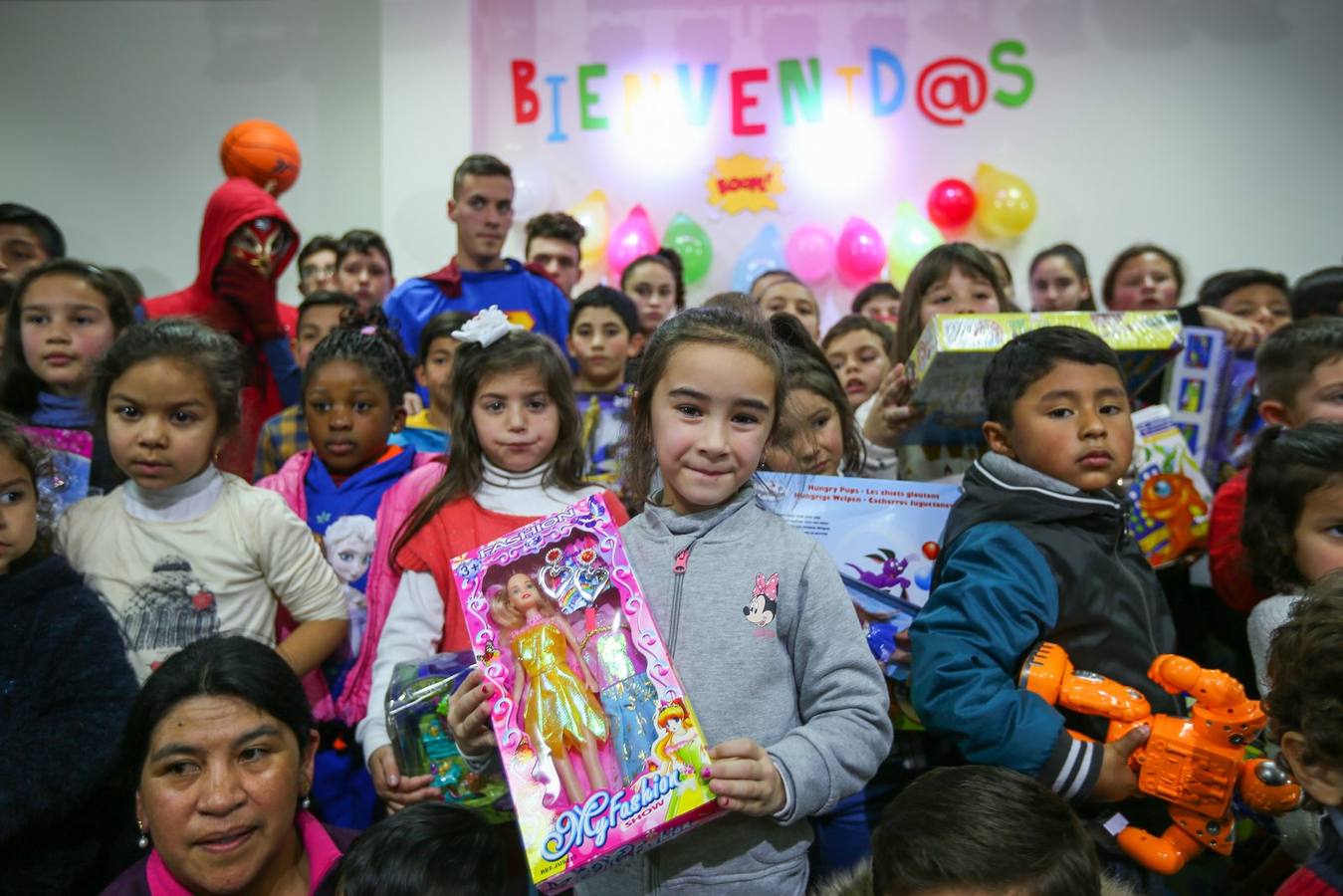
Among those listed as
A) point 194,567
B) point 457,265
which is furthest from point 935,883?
point 457,265

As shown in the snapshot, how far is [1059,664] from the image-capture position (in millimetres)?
1779

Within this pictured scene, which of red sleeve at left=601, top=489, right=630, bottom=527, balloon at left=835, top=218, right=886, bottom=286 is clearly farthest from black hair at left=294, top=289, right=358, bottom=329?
balloon at left=835, top=218, right=886, bottom=286

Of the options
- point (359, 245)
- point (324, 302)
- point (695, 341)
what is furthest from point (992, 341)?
point (359, 245)

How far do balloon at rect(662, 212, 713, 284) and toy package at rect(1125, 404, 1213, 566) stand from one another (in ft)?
13.9

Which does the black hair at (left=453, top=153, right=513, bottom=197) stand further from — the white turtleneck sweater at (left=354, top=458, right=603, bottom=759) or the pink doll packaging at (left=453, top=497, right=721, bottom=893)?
the pink doll packaging at (left=453, top=497, right=721, bottom=893)

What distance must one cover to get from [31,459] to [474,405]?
3.11 feet

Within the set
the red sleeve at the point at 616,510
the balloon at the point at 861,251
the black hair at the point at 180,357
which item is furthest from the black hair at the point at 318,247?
the red sleeve at the point at 616,510

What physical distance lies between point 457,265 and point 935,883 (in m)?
3.52

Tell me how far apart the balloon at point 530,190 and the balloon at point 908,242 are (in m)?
2.36

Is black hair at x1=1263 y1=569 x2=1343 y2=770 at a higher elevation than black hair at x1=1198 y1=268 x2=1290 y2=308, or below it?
below

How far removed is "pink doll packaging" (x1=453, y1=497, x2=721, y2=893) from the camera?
1.34 meters

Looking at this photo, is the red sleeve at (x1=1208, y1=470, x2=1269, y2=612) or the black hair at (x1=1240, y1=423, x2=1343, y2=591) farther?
the red sleeve at (x1=1208, y1=470, x2=1269, y2=612)

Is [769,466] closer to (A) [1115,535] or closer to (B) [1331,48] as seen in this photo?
(A) [1115,535]

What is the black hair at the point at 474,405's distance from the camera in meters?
2.32
